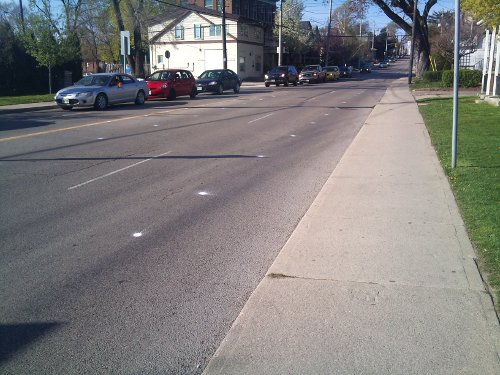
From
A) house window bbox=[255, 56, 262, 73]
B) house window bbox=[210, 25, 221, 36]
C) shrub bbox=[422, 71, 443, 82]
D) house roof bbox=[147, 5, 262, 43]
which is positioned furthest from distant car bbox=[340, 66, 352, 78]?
shrub bbox=[422, 71, 443, 82]

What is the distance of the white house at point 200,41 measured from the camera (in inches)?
2211

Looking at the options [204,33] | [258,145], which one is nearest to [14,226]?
[258,145]

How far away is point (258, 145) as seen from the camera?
42.4 feet

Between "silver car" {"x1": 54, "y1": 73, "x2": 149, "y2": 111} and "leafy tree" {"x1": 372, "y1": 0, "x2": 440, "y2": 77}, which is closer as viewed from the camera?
"silver car" {"x1": 54, "y1": 73, "x2": 149, "y2": 111}

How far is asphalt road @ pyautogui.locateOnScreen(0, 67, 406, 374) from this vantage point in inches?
151

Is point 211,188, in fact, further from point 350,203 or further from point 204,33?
point 204,33

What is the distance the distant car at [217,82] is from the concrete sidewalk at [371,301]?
2621cm

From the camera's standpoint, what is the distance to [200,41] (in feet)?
187

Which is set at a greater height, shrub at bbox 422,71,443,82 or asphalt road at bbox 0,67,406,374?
shrub at bbox 422,71,443,82

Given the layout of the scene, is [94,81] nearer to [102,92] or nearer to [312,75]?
[102,92]

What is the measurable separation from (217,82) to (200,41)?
85.4 feet

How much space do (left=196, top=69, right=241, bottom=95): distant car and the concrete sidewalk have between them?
2621 cm

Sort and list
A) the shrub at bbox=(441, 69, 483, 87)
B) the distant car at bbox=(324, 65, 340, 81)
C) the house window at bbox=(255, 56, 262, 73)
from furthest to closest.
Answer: the house window at bbox=(255, 56, 262, 73) → the distant car at bbox=(324, 65, 340, 81) → the shrub at bbox=(441, 69, 483, 87)

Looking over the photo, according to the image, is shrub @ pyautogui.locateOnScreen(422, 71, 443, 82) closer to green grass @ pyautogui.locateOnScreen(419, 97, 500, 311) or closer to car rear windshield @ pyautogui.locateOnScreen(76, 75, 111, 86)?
green grass @ pyautogui.locateOnScreen(419, 97, 500, 311)
